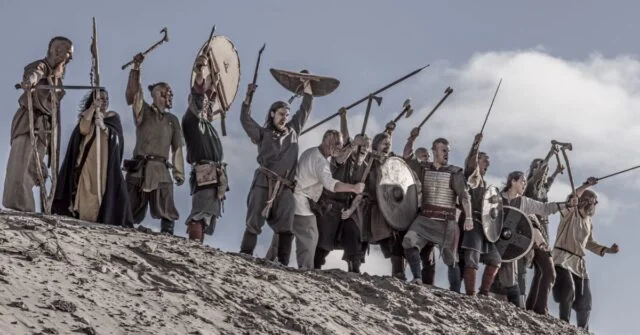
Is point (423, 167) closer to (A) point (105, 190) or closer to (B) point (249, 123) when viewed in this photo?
(B) point (249, 123)

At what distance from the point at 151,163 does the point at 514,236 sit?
4207 mm

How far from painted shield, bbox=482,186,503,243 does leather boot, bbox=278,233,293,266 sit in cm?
232

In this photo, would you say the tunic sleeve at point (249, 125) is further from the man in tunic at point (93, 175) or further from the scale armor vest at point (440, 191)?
the scale armor vest at point (440, 191)

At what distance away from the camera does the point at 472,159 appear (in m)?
12.5

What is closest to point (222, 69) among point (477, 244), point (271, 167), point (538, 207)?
point (271, 167)

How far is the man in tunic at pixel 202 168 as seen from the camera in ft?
34.7

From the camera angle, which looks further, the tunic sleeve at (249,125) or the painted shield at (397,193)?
the painted shield at (397,193)

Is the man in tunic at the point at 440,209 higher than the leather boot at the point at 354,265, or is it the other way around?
the man in tunic at the point at 440,209

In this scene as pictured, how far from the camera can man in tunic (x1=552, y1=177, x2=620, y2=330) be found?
1307 centimetres

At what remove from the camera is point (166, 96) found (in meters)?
10.8

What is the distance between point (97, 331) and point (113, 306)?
1.61 ft

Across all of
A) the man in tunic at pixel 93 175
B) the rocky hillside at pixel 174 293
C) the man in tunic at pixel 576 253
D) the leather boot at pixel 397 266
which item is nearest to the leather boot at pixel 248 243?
the rocky hillside at pixel 174 293

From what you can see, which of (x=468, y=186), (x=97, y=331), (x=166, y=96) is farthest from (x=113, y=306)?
(x=468, y=186)

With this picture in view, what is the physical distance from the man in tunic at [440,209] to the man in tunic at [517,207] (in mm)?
1128
